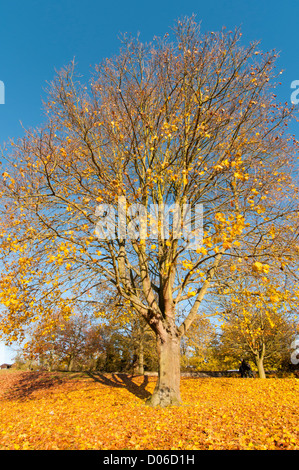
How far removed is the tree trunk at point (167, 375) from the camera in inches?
260

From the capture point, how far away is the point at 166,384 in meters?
6.72

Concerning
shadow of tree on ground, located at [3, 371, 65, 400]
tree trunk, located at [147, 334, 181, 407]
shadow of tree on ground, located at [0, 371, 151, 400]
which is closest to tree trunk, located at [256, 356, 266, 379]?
shadow of tree on ground, located at [0, 371, 151, 400]

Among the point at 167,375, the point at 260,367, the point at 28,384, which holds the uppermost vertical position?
the point at 167,375

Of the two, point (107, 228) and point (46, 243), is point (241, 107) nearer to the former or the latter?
point (107, 228)

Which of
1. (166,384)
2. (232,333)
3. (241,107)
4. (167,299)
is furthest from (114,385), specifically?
(241,107)

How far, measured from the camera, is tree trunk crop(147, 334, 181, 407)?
21.6ft

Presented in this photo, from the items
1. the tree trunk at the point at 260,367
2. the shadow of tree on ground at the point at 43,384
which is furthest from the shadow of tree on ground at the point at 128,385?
the tree trunk at the point at 260,367

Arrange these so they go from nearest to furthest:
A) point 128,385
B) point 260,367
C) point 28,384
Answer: point 128,385
point 28,384
point 260,367

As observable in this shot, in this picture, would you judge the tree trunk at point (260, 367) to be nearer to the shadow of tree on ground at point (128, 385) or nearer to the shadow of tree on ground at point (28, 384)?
the shadow of tree on ground at point (128, 385)

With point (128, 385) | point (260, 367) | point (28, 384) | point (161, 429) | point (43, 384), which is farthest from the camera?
point (260, 367)

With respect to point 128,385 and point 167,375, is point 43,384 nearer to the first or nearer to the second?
point 128,385

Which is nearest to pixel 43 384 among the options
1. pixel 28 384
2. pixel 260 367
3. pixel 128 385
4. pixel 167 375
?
pixel 28 384

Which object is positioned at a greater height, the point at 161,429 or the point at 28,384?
the point at 161,429

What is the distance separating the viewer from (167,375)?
680 centimetres
